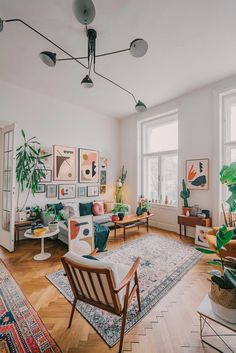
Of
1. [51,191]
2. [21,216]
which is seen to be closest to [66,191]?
[51,191]

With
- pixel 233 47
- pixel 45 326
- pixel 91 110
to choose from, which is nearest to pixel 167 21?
pixel 233 47

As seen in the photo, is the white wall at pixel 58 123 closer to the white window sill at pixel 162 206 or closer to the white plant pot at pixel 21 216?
the white plant pot at pixel 21 216

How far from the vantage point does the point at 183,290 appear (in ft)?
7.45

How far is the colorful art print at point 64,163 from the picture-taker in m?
4.67

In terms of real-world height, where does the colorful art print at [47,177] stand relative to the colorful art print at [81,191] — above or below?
above

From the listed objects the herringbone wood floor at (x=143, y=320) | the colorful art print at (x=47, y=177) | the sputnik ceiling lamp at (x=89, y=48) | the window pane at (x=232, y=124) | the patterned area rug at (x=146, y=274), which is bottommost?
the herringbone wood floor at (x=143, y=320)

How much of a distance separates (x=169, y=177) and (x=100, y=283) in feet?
13.6

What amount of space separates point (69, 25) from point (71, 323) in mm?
3542

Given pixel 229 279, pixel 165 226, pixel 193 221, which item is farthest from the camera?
pixel 165 226

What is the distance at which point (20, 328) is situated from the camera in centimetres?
168

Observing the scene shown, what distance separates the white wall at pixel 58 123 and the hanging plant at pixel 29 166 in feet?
0.66

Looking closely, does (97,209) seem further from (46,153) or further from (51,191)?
(46,153)

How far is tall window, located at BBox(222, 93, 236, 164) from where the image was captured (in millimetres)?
3906

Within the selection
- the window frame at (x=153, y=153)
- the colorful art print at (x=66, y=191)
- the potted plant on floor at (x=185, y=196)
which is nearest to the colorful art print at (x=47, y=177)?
the colorful art print at (x=66, y=191)
